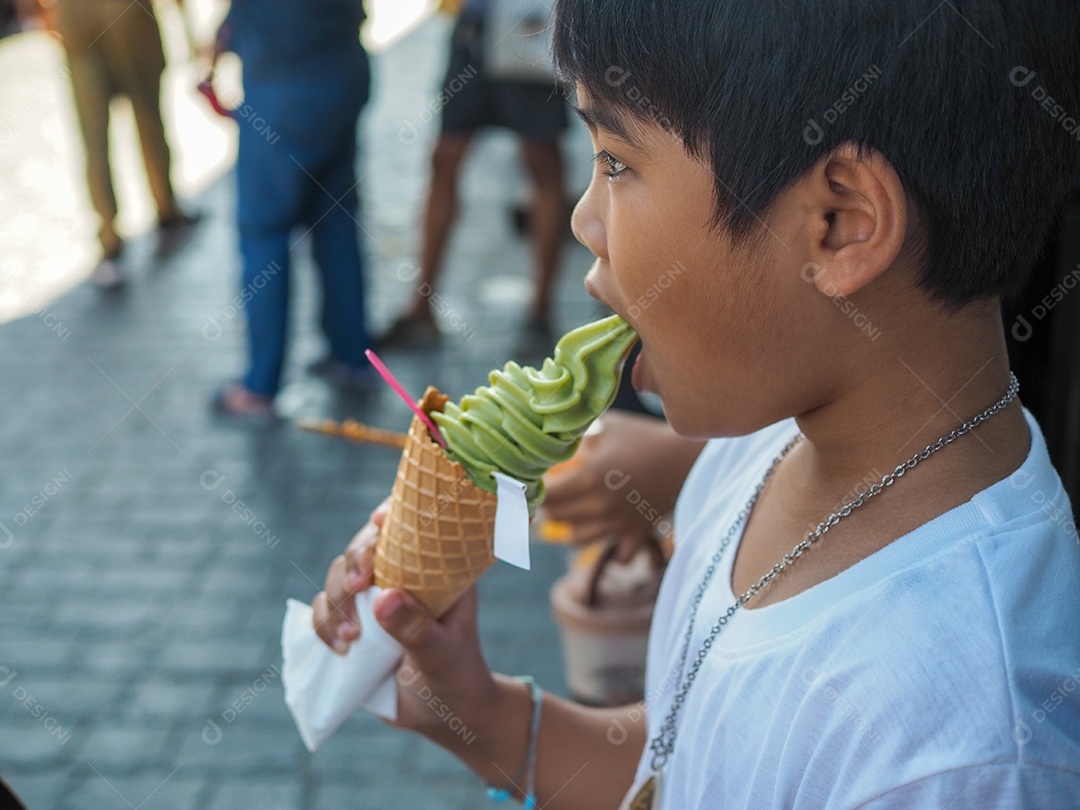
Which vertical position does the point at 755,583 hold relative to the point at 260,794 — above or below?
above

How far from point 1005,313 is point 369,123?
25.9ft

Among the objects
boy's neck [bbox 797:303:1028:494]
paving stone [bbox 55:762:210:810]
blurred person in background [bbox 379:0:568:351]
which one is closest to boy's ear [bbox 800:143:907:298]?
boy's neck [bbox 797:303:1028:494]

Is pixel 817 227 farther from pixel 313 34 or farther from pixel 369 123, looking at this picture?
pixel 369 123

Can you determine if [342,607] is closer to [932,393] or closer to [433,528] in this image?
[433,528]

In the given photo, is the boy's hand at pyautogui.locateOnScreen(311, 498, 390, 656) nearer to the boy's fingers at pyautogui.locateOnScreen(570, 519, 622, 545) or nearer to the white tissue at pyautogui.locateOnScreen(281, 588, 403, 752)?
→ the white tissue at pyautogui.locateOnScreen(281, 588, 403, 752)

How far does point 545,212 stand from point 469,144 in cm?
58

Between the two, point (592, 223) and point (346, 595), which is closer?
point (592, 223)

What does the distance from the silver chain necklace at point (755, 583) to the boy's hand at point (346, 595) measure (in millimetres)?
Result: 568

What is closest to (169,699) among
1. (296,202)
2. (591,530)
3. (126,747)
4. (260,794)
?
(126,747)

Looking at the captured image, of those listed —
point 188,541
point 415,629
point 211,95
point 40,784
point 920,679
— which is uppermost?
point 920,679

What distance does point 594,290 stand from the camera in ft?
4.85

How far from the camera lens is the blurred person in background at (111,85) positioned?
706cm

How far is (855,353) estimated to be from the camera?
1.35 meters

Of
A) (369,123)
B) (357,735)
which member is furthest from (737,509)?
(369,123)
